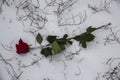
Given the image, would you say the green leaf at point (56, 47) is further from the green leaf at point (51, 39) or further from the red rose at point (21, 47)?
the red rose at point (21, 47)

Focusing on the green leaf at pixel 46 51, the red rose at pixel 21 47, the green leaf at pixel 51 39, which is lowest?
the green leaf at pixel 46 51

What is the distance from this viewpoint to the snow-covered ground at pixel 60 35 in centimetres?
147

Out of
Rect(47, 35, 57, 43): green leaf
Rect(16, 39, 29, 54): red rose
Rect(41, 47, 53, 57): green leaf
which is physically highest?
Rect(47, 35, 57, 43): green leaf

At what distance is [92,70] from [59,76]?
199 millimetres

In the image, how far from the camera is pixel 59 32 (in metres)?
1.62

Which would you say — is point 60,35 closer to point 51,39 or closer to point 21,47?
point 51,39

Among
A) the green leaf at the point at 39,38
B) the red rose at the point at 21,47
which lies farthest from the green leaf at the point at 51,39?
the red rose at the point at 21,47

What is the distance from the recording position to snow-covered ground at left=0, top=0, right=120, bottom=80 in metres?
1.47

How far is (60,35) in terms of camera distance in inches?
63.2

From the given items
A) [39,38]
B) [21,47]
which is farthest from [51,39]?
[21,47]

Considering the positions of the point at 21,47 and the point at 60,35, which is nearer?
the point at 21,47

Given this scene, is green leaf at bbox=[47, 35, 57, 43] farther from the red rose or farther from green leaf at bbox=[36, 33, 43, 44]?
the red rose

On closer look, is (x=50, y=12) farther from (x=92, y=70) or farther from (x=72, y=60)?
(x=92, y=70)

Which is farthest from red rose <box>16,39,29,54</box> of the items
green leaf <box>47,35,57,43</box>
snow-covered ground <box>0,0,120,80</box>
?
green leaf <box>47,35,57,43</box>
